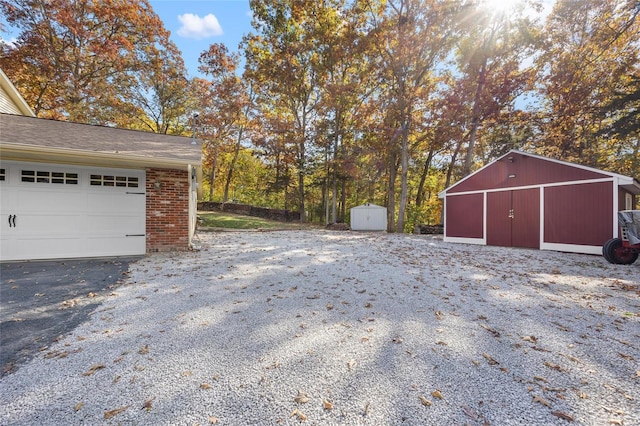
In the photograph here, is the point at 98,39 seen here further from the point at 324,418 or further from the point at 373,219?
the point at 324,418

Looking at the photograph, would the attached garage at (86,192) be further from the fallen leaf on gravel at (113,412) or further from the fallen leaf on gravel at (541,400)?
the fallen leaf on gravel at (541,400)

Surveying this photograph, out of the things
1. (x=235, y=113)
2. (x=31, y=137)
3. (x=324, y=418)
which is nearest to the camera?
(x=324, y=418)

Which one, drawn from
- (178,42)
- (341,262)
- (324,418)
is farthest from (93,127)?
→ (178,42)

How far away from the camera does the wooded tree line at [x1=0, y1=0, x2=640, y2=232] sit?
42.2ft

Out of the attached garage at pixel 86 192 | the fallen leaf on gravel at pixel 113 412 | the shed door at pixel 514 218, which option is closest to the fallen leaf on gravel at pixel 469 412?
the fallen leaf on gravel at pixel 113 412

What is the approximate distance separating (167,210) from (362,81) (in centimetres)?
1517

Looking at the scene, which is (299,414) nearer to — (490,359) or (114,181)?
(490,359)

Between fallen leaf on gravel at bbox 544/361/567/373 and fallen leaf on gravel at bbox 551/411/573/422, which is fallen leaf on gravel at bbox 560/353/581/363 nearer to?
fallen leaf on gravel at bbox 544/361/567/373

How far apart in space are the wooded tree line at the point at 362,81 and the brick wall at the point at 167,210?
11395 millimetres

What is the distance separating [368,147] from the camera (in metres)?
18.5

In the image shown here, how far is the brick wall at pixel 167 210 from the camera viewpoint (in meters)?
6.54

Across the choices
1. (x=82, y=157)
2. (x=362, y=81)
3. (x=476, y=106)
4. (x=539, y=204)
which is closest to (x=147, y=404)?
(x=82, y=157)

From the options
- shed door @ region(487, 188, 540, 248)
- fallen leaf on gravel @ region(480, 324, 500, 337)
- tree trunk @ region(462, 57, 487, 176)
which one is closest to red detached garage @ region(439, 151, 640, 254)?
→ shed door @ region(487, 188, 540, 248)

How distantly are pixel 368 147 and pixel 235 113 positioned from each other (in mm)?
10312
